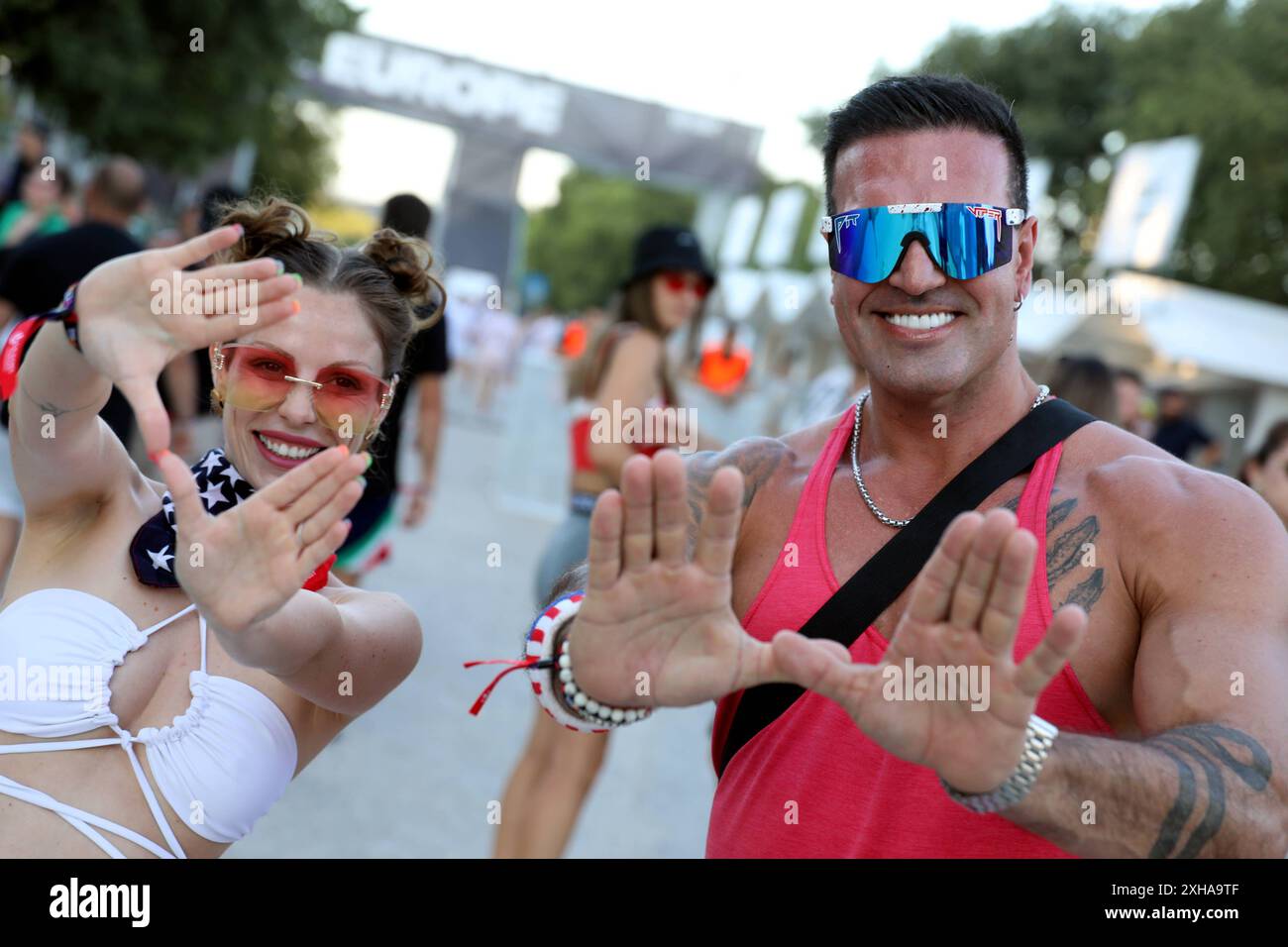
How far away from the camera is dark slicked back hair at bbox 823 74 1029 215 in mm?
2395

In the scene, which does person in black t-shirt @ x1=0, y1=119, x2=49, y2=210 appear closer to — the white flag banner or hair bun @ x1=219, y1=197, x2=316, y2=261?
hair bun @ x1=219, y1=197, x2=316, y2=261

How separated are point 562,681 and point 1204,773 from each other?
929 millimetres

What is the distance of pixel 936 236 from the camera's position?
2.31 m

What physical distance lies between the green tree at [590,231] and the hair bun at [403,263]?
7052cm

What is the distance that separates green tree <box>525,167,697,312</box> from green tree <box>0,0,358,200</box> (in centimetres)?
5448

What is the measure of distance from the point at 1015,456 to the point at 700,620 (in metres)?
0.70

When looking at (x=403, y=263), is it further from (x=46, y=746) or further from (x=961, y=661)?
(x=961, y=661)

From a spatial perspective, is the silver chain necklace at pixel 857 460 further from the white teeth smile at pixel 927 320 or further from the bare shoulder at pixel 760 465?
the white teeth smile at pixel 927 320

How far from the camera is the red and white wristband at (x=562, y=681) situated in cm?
208

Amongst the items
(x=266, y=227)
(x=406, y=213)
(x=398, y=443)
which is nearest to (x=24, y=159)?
(x=398, y=443)

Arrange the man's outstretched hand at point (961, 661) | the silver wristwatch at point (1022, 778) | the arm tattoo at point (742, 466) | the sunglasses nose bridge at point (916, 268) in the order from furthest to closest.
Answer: the arm tattoo at point (742, 466)
the sunglasses nose bridge at point (916, 268)
the silver wristwatch at point (1022, 778)
the man's outstretched hand at point (961, 661)

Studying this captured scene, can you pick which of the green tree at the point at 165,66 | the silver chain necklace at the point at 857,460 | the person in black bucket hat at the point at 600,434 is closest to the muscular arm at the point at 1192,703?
the silver chain necklace at the point at 857,460

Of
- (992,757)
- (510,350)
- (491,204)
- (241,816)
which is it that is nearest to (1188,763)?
(992,757)

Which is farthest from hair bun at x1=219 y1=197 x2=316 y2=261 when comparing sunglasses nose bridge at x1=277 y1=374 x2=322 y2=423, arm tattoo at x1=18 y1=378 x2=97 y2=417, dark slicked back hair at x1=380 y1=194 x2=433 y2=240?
Answer: dark slicked back hair at x1=380 y1=194 x2=433 y2=240
